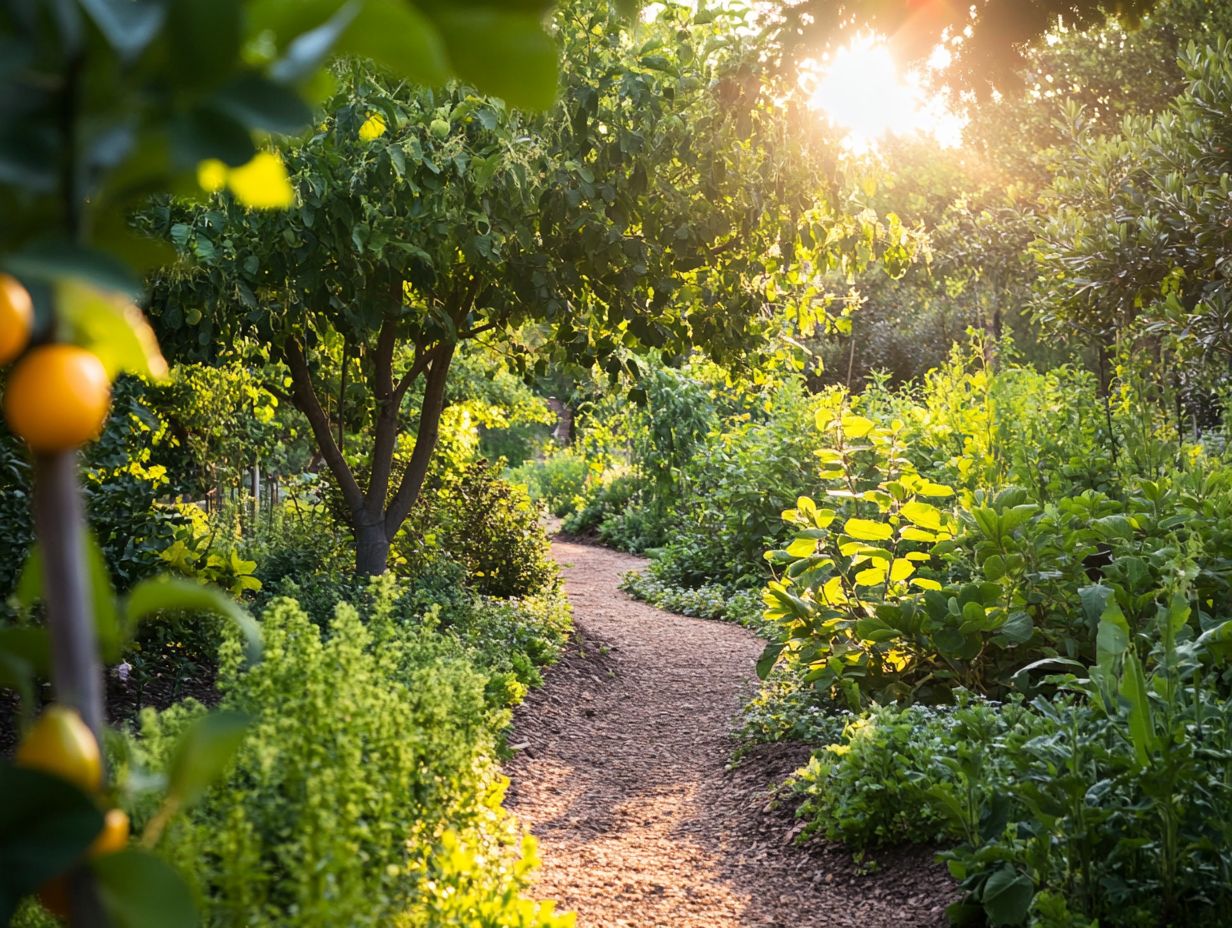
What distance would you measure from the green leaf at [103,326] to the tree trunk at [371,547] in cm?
596

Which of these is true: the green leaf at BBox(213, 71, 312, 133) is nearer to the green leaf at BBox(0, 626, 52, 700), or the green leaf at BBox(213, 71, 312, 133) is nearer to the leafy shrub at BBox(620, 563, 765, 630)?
the green leaf at BBox(0, 626, 52, 700)

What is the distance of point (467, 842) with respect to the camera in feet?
8.42

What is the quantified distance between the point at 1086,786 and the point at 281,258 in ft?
12.6

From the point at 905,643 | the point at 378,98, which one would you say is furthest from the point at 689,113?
the point at 905,643

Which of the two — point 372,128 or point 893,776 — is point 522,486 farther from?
point 893,776

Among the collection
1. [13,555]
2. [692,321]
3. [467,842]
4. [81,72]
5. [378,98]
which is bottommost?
[467,842]

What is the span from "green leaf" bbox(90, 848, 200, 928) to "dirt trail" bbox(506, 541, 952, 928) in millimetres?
2694

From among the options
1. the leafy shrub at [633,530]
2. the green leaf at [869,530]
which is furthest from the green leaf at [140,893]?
the leafy shrub at [633,530]

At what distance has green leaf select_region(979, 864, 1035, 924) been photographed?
272 centimetres

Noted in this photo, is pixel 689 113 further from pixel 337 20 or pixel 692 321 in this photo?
pixel 337 20

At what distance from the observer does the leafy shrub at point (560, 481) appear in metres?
19.5

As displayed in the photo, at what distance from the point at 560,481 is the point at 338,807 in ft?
60.4

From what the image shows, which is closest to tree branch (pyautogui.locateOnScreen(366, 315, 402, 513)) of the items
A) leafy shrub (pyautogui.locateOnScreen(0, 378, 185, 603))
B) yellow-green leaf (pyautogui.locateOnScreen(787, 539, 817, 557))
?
leafy shrub (pyautogui.locateOnScreen(0, 378, 185, 603))

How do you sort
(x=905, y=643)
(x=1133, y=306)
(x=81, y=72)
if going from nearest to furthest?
(x=81, y=72)
(x=905, y=643)
(x=1133, y=306)
